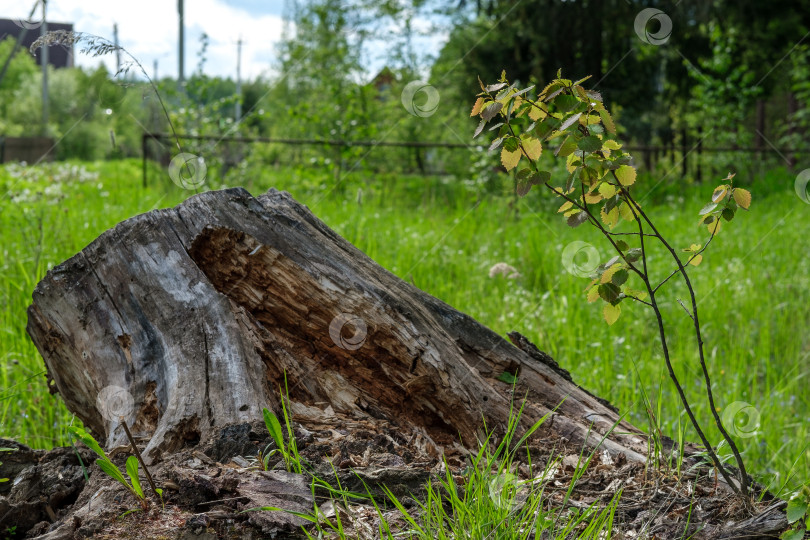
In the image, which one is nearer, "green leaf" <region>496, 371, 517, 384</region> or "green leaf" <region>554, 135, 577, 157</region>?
"green leaf" <region>554, 135, 577, 157</region>

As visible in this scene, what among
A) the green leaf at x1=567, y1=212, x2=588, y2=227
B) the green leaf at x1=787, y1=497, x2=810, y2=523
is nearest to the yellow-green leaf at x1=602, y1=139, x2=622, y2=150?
the green leaf at x1=567, y1=212, x2=588, y2=227

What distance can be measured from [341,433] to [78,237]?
371 cm

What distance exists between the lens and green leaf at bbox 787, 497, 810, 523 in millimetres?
1436

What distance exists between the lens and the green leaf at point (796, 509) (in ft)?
4.71

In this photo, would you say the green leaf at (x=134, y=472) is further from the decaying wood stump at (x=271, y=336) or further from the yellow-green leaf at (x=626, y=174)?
the yellow-green leaf at (x=626, y=174)

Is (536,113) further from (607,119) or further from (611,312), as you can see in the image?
(611,312)

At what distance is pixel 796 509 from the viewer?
1448 mm

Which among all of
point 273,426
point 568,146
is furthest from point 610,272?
point 273,426

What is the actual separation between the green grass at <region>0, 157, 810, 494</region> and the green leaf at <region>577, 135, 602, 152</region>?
116 centimetres

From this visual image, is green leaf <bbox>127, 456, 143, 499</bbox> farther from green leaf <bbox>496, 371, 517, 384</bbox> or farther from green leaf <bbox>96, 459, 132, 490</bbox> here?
green leaf <bbox>496, 371, 517, 384</bbox>

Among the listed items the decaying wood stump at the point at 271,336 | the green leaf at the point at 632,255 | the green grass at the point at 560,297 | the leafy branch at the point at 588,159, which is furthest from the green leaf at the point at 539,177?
the green grass at the point at 560,297

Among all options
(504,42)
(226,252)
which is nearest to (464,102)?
(504,42)

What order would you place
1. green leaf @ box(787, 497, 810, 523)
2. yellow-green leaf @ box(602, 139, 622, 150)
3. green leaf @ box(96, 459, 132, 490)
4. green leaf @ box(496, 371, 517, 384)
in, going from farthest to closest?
1. green leaf @ box(496, 371, 517, 384)
2. yellow-green leaf @ box(602, 139, 622, 150)
3. green leaf @ box(96, 459, 132, 490)
4. green leaf @ box(787, 497, 810, 523)

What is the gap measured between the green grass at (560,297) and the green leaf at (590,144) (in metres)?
1.16
